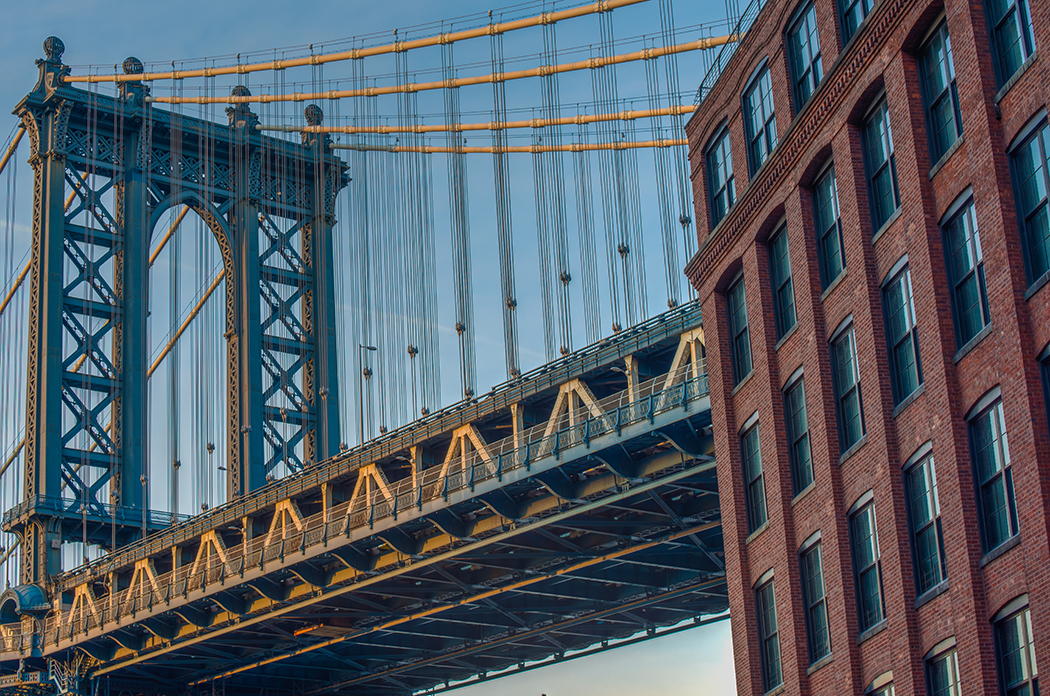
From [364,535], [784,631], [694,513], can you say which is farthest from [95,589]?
[784,631]

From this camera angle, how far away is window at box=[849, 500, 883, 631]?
28.2m

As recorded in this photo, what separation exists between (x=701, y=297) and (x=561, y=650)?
4051 cm

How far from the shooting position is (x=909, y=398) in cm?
2697

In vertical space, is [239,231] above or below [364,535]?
above

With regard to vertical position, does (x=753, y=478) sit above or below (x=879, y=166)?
below

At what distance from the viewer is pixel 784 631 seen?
105 ft

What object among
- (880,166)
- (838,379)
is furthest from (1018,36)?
(838,379)

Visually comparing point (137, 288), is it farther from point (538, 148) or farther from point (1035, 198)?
point (1035, 198)

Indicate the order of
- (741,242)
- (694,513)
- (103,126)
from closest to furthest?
(741,242) < (694,513) < (103,126)

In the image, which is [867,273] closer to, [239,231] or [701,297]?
[701,297]

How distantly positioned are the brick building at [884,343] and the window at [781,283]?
0.22ft

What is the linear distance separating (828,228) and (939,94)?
5159 millimetres

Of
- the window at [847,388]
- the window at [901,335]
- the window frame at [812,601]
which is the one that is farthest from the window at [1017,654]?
the window frame at [812,601]

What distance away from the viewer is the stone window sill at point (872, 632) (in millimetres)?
27572
